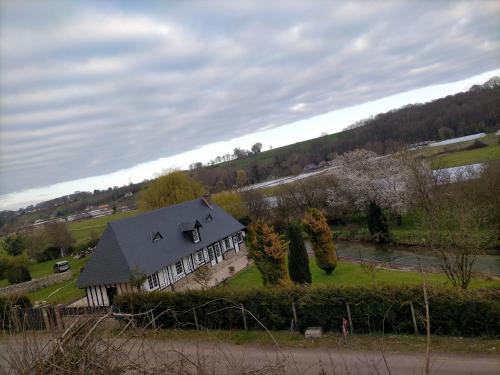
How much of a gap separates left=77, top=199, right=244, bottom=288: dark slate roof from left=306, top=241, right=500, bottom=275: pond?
10.4 meters

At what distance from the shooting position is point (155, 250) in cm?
2484

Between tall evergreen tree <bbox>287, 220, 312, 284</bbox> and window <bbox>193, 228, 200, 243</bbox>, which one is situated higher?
window <bbox>193, 228, 200, 243</bbox>

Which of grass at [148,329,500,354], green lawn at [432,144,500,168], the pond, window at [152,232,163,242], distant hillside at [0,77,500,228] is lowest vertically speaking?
the pond

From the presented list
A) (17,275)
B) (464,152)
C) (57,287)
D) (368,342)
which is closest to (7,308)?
(57,287)

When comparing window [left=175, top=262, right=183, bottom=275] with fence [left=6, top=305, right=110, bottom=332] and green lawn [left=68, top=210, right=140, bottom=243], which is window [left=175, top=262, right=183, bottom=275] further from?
green lawn [left=68, top=210, right=140, bottom=243]

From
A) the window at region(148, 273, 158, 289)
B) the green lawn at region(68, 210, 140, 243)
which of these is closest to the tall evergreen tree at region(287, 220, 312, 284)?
the window at region(148, 273, 158, 289)

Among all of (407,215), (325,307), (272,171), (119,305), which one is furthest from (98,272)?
(272,171)

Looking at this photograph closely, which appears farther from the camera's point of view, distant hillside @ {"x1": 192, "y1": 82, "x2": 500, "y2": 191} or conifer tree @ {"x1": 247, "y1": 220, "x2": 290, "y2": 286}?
distant hillside @ {"x1": 192, "y1": 82, "x2": 500, "y2": 191}

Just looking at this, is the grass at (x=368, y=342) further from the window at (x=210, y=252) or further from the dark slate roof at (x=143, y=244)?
the window at (x=210, y=252)

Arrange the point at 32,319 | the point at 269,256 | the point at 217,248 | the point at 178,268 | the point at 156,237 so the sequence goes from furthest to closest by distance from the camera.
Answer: the point at 217,248, the point at 178,268, the point at 156,237, the point at 269,256, the point at 32,319

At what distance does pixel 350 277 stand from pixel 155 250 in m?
12.2

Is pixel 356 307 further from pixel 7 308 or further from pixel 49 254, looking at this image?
pixel 49 254

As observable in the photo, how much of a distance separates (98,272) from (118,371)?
21.5 metres

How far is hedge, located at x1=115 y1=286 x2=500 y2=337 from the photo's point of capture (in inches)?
468
